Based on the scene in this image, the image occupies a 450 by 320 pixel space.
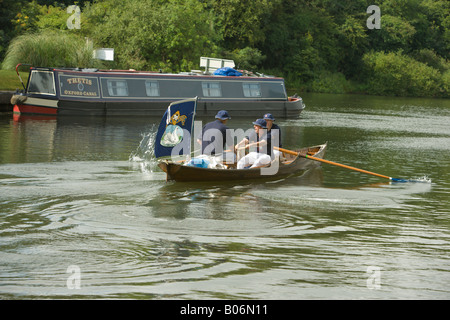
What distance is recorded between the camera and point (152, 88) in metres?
28.2

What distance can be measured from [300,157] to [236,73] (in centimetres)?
1538

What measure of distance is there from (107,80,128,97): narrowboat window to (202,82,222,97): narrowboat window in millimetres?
3573

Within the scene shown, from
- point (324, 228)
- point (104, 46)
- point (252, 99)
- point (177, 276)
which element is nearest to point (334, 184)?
point (324, 228)

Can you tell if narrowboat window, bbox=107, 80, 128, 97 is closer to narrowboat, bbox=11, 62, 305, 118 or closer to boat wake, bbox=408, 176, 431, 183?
narrowboat, bbox=11, 62, 305, 118

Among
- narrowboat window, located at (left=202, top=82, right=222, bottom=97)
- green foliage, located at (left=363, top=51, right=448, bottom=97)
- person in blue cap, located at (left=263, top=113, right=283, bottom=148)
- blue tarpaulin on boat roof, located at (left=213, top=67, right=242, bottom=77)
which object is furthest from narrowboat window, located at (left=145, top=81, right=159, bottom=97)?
green foliage, located at (left=363, top=51, right=448, bottom=97)

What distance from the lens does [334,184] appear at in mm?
14961

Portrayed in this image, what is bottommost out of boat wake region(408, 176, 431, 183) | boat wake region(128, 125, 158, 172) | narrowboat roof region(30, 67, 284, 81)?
boat wake region(408, 176, 431, 183)

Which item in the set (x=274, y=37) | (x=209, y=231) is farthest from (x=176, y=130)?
(x=274, y=37)

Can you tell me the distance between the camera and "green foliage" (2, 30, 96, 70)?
30672 mm

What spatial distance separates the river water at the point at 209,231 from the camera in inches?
292

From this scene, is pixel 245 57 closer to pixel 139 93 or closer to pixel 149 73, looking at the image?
pixel 149 73

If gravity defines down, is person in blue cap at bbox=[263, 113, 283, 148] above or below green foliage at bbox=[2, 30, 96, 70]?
below

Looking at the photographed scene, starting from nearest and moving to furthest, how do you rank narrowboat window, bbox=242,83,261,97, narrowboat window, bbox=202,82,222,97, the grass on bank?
the grass on bank → narrowboat window, bbox=202,82,222,97 → narrowboat window, bbox=242,83,261,97

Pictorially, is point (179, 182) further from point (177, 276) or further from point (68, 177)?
A: point (177, 276)
